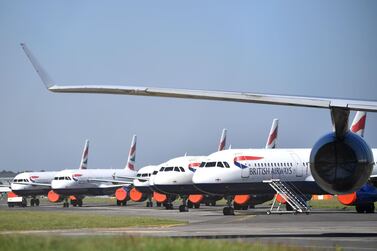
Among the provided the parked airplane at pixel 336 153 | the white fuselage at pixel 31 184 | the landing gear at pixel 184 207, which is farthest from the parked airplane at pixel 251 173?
the white fuselage at pixel 31 184

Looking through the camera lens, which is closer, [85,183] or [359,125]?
[359,125]

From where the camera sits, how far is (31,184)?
9169 centimetres

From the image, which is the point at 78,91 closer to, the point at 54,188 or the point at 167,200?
the point at 167,200

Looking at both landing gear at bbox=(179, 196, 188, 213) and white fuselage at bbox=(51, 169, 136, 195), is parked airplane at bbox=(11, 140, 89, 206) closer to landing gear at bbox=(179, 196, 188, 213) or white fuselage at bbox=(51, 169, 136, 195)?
white fuselage at bbox=(51, 169, 136, 195)

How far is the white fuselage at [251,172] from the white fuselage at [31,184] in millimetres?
42063

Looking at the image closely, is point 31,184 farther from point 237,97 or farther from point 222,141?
point 237,97

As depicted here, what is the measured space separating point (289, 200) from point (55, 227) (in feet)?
61.9

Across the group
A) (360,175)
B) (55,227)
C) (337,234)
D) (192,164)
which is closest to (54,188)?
(192,164)

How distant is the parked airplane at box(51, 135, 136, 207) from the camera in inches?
3447

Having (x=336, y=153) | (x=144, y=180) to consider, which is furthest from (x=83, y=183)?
(x=336, y=153)

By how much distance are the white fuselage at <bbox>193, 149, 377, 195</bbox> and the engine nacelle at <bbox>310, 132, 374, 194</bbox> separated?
28.7 m

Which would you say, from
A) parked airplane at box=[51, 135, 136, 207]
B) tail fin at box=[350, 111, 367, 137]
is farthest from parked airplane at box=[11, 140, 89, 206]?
tail fin at box=[350, 111, 367, 137]

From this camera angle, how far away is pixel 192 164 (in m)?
62.8

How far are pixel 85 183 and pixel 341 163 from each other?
222 ft
